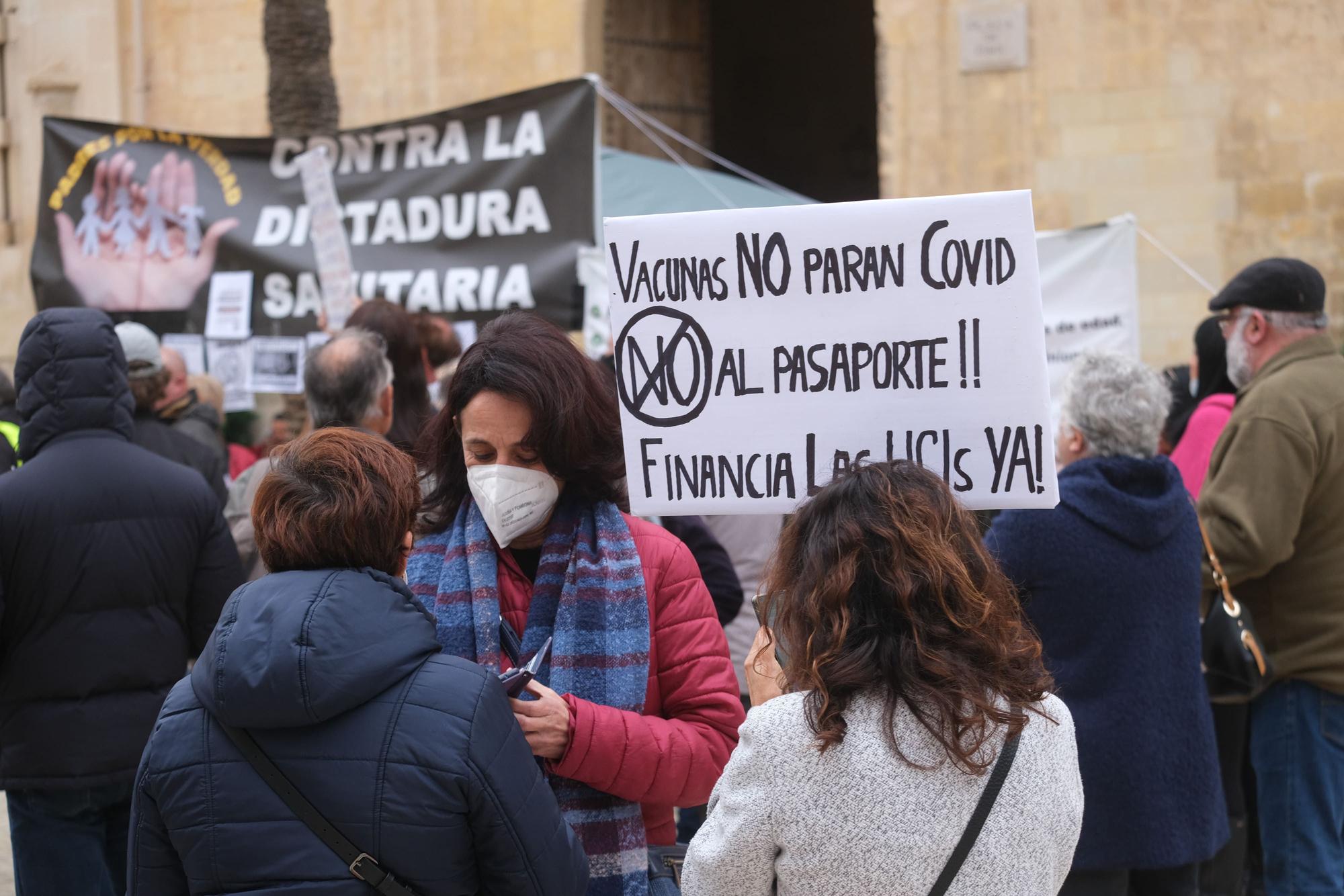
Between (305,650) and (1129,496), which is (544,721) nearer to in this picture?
(305,650)

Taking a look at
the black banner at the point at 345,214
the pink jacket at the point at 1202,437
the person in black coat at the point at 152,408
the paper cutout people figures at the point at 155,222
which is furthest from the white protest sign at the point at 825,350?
the paper cutout people figures at the point at 155,222

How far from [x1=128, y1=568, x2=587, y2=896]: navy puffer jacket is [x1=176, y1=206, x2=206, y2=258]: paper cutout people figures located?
19.6 ft

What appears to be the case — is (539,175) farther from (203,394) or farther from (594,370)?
(594,370)

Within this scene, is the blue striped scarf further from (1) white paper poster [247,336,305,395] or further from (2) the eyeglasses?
(1) white paper poster [247,336,305,395]

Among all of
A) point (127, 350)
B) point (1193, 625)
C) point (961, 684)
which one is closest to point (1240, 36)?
point (1193, 625)

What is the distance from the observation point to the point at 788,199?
8.47m

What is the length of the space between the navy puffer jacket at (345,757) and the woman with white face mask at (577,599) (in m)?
0.25

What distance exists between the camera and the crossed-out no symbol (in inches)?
102

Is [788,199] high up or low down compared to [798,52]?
down

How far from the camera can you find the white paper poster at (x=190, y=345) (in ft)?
25.5

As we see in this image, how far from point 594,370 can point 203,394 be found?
4609 millimetres

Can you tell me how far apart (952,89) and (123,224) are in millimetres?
5491

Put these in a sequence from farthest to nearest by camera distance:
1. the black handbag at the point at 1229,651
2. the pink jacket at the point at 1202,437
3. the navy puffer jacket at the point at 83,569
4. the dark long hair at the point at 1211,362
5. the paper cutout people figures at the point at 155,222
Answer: the paper cutout people figures at the point at 155,222, the dark long hair at the point at 1211,362, the pink jacket at the point at 1202,437, the black handbag at the point at 1229,651, the navy puffer jacket at the point at 83,569

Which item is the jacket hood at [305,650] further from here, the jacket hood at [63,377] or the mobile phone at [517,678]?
the jacket hood at [63,377]
